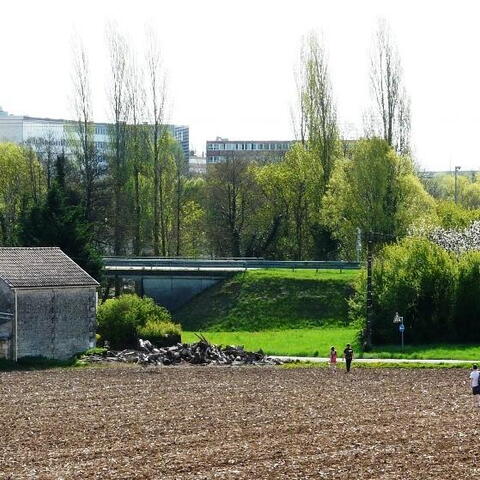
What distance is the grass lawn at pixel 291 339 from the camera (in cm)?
6220

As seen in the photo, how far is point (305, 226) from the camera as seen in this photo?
101 meters

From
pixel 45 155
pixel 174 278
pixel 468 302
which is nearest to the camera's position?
pixel 468 302

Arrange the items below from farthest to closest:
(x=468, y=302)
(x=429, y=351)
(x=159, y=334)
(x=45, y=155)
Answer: (x=45, y=155)
(x=468, y=302)
(x=159, y=334)
(x=429, y=351)

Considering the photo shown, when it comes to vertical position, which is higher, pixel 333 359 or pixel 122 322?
pixel 122 322

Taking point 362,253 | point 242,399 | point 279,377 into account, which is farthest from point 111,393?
point 362,253

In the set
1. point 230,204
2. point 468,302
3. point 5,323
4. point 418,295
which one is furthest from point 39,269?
point 230,204

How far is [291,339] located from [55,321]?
15.8 metres

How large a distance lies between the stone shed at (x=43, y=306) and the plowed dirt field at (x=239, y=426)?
4.69 m

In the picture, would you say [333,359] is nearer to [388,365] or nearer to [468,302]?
[388,365]

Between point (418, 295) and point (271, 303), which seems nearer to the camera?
point (418, 295)

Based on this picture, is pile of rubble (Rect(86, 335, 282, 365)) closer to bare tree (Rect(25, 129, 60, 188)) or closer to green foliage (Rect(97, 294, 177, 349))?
green foliage (Rect(97, 294, 177, 349))

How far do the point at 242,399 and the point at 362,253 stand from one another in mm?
48899

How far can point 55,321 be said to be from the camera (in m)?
58.2

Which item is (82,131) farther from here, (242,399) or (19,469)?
(19,469)
